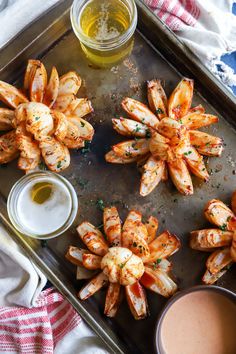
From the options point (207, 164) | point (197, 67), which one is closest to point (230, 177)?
point (207, 164)

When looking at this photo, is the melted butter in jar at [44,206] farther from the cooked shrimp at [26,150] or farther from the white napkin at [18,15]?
the white napkin at [18,15]

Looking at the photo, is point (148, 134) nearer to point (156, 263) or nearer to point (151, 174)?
point (151, 174)

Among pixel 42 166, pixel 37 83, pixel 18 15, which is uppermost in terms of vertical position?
pixel 18 15

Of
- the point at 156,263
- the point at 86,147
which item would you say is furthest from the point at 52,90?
the point at 156,263

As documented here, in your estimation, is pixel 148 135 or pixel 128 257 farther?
pixel 148 135

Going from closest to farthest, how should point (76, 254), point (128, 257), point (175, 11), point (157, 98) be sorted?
point (128, 257) → point (76, 254) → point (157, 98) → point (175, 11)

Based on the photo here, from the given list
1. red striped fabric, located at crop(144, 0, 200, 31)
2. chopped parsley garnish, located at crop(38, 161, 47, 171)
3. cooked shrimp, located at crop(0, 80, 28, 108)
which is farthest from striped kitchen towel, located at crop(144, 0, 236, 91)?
chopped parsley garnish, located at crop(38, 161, 47, 171)

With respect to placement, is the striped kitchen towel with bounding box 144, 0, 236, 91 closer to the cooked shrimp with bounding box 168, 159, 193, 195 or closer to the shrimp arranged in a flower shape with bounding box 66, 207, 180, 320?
the cooked shrimp with bounding box 168, 159, 193, 195

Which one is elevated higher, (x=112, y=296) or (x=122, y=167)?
(x=122, y=167)
